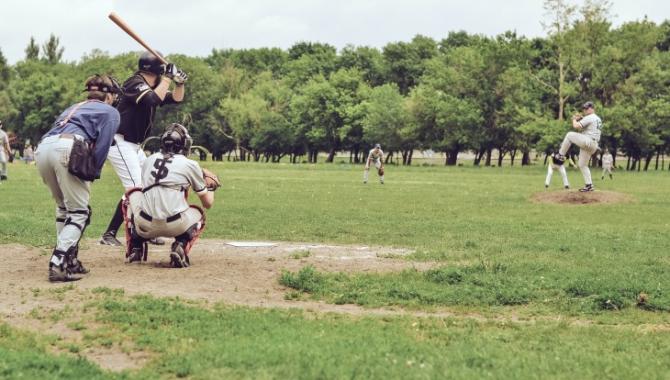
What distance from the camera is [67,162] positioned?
7883mm

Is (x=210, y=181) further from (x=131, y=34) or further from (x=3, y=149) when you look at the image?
(x=3, y=149)

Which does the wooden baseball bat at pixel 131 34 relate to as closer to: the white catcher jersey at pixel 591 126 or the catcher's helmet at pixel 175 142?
the catcher's helmet at pixel 175 142

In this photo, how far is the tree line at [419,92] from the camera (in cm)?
6116

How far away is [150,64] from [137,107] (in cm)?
65

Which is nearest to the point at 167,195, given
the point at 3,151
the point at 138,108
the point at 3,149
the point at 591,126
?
the point at 138,108

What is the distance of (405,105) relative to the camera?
266ft

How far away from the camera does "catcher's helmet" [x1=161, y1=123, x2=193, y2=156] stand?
8.84 meters

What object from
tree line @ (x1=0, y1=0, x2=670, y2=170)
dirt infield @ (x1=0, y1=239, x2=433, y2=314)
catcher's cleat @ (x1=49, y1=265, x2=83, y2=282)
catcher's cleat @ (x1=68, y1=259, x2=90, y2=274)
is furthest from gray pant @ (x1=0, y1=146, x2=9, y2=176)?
catcher's cleat @ (x1=49, y1=265, x2=83, y2=282)

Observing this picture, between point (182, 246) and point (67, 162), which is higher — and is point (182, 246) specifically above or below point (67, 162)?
below

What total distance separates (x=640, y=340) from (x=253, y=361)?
3.05m

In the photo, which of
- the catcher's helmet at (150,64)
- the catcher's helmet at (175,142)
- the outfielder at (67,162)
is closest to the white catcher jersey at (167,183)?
the catcher's helmet at (175,142)

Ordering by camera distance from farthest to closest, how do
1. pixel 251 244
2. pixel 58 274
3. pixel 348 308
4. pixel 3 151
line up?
pixel 3 151
pixel 251 244
pixel 58 274
pixel 348 308

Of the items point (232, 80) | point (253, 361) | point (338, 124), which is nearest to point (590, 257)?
point (253, 361)

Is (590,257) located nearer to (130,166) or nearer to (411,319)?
(411,319)
